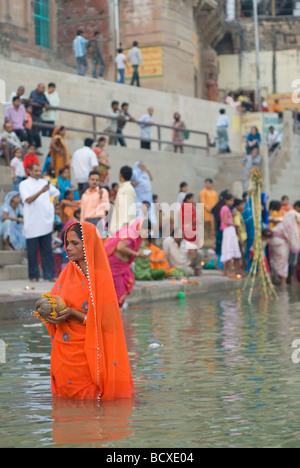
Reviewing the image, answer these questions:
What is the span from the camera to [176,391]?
727 cm

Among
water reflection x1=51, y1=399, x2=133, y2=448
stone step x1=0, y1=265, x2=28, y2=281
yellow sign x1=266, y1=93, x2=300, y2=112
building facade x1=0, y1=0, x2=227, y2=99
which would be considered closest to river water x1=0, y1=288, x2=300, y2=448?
water reflection x1=51, y1=399, x2=133, y2=448

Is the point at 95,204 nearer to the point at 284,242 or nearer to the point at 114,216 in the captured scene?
the point at 114,216

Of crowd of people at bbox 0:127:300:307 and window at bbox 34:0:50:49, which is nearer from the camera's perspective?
crowd of people at bbox 0:127:300:307

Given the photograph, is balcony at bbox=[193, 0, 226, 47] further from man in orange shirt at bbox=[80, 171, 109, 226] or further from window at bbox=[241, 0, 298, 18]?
man in orange shirt at bbox=[80, 171, 109, 226]

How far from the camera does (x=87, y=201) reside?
15.1 m

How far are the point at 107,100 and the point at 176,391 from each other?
20357 mm

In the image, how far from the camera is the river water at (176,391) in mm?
5652

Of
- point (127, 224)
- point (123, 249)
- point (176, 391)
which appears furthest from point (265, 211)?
point (176, 391)

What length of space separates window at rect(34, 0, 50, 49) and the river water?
2051 cm

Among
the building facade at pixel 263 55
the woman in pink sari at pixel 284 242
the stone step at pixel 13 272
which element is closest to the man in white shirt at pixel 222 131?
the woman in pink sari at pixel 284 242

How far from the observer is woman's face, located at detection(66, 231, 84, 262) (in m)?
6.65
